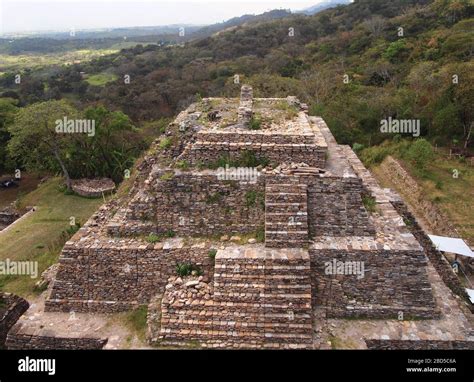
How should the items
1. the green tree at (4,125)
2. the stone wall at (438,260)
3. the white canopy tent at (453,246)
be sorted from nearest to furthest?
1. the stone wall at (438,260)
2. the white canopy tent at (453,246)
3. the green tree at (4,125)

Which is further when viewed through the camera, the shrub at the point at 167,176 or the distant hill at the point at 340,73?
the distant hill at the point at 340,73

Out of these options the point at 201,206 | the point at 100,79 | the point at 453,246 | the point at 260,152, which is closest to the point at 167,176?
the point at 201,206

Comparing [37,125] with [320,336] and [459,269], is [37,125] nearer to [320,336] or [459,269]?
[320,336]

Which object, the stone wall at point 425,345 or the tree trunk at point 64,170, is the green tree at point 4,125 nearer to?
the tree trunk at point 64,170

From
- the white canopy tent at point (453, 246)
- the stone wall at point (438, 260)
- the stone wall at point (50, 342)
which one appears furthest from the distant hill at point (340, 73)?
the white canopy tent at point (453, 246)

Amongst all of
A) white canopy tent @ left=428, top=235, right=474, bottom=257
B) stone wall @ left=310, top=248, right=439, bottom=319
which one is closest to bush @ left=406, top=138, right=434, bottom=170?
white canopy tent @ left=428, top=235, right=474, bottom=257

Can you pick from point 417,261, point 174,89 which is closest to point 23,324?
point 417,261
